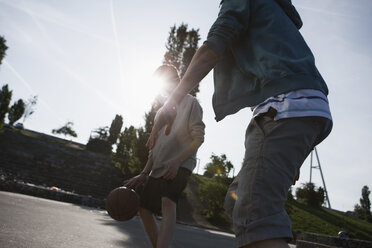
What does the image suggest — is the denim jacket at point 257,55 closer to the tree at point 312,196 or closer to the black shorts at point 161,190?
the black shorts at point 161,190

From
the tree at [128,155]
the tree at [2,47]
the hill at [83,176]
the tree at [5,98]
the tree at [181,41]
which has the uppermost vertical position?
the tree at [2,47]

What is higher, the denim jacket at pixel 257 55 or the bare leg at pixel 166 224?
the denim jacket at pixel 257 55

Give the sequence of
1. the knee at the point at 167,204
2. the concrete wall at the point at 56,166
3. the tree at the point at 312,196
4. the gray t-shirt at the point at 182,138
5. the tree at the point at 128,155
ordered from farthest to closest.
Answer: the tree at the point at 312,196 → the tree at the point at 128,155 → the concrete wall at the point at 56,166 → the gray t-shirt at the point at 182,138 → the knee at the point at 167,204

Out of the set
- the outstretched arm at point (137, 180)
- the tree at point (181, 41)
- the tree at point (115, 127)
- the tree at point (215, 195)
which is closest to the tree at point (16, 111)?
the tree at point (115, 127)

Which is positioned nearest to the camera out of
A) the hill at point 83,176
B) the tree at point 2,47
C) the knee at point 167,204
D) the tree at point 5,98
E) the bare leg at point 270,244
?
the bare leg at point 270,244

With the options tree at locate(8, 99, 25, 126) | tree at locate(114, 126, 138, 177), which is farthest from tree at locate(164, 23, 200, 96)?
tree at locate(8, 99, 25, 126)

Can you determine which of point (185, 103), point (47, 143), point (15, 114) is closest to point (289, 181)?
point (185, 103)

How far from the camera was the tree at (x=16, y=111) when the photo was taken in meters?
54.9

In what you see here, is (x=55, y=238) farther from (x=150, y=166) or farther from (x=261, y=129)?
(x=261, y=129)

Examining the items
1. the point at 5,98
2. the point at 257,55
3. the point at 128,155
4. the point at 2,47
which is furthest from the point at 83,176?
the point at 2,47

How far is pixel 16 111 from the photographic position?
55344 mm

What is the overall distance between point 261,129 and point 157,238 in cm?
185

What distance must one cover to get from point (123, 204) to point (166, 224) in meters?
0.56

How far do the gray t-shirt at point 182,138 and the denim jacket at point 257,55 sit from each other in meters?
1.38
